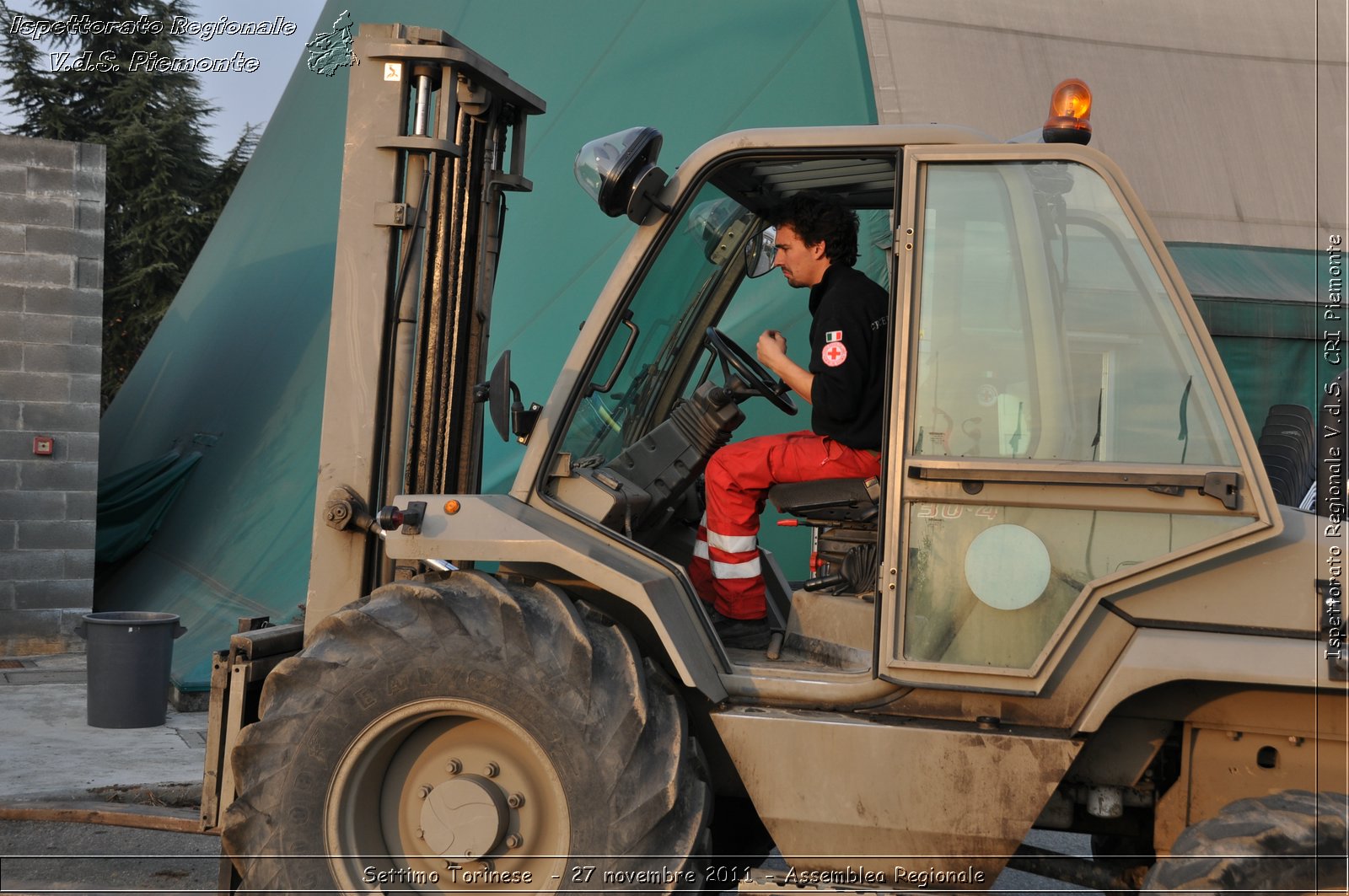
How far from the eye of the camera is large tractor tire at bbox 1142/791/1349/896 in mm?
2969

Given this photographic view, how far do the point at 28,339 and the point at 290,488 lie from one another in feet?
7.92

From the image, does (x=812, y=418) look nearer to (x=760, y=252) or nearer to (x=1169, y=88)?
(x=760, y=252)

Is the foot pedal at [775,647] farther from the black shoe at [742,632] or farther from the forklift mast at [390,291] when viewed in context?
the forklift mast at [390,291]

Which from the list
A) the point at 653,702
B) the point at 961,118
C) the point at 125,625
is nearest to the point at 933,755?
the point at 653,702

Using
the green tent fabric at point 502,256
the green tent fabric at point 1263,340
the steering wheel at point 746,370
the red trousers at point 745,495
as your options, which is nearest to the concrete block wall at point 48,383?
the green tent fabric at point 502,256

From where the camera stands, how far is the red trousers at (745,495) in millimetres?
3928

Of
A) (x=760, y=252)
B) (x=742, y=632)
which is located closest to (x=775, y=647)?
(x=742, y=632)

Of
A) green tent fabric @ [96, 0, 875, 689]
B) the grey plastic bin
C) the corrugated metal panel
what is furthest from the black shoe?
the corrugated metal panel

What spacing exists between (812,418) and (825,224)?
25.8 inches

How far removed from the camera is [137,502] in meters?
11.7

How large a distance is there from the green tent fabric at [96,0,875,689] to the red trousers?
12.6 ft

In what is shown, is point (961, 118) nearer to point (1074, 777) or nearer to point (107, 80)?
point (1074, 777)

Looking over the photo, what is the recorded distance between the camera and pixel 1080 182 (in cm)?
343

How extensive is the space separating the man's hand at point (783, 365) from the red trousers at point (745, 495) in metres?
0.18
